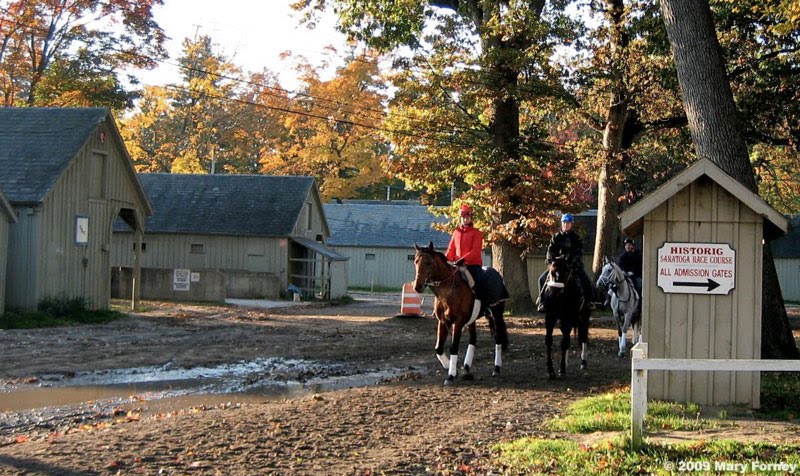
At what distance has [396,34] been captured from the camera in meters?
29.9

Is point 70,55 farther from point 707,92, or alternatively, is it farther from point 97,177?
point 707,92

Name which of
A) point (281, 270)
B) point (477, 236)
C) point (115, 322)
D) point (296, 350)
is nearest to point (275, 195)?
point (281, 270)

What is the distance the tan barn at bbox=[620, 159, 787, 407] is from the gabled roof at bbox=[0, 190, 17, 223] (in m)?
18.5

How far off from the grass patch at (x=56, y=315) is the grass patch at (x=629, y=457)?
60.7 ft

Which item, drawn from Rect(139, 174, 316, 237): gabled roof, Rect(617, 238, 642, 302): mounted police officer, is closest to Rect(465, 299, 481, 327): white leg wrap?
Rect(617, 238, 642, 302): mounted police officer

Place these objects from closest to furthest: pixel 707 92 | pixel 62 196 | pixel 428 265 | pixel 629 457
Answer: pixel 629 457 → pixel 428 265 → pixel 707 92 → pixel 62 196

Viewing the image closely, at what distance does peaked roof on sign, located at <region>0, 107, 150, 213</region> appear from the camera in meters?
27.6

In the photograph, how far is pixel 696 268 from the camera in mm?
12047

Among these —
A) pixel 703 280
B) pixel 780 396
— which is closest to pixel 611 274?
pixel 780 396

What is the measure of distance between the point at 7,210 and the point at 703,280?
19561 millimetres

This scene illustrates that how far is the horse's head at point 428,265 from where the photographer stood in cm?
1441

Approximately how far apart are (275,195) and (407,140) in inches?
638

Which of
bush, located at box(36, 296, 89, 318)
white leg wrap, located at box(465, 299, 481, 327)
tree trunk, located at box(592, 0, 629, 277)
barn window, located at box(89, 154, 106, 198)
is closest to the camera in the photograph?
white leg wrap, located at box(465, 299, 481, 327)

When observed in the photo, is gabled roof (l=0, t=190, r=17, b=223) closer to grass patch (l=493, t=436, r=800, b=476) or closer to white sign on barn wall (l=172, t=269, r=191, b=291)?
white sign on barn wall (l=172, t=269, r=191, b=291)
